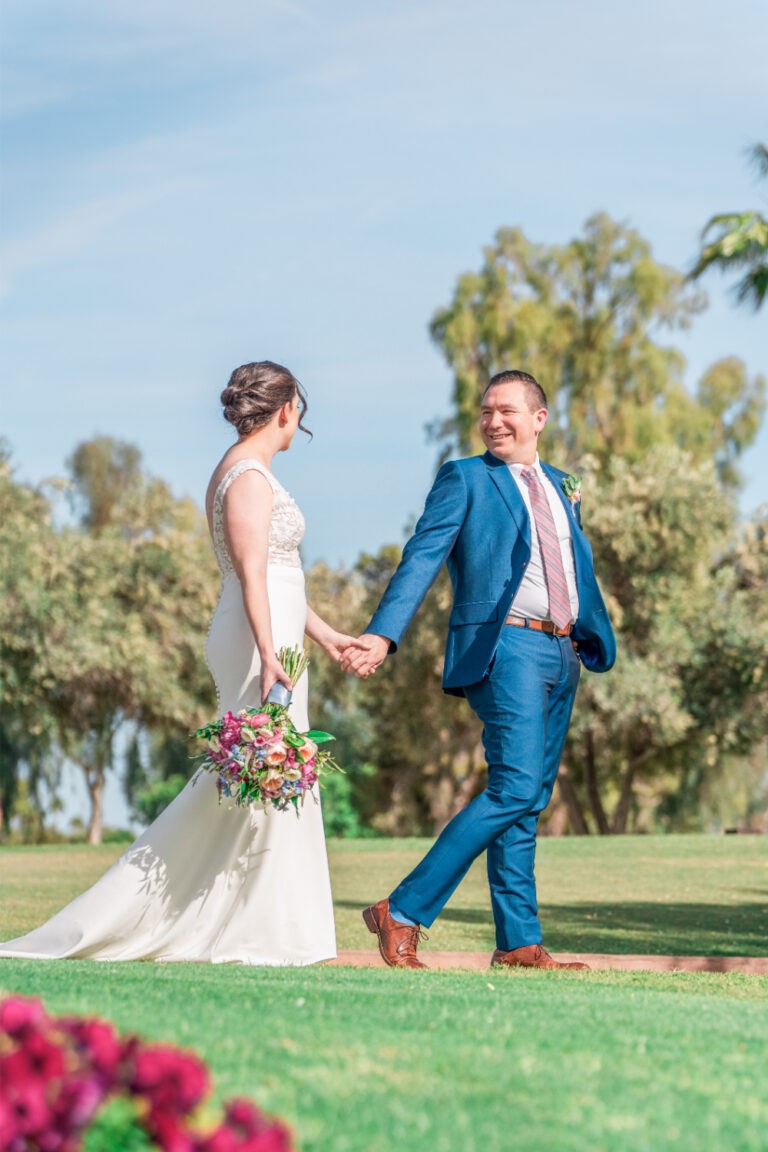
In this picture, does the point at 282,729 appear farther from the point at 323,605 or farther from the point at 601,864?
the point at 323,605

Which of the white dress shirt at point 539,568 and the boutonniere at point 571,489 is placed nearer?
the white dress shirt at point 539,568

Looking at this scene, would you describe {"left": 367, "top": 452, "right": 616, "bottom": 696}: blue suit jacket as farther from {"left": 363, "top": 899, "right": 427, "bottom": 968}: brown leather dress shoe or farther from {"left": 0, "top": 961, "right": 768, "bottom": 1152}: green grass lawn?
{"left": 0, "top": 961, "right": 768, "bottom": 1152}: green grass lawn

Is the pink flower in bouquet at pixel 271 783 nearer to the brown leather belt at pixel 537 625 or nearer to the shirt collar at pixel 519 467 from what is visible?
the brown leather belt at pixel 537 625

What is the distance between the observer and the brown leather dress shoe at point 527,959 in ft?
23.0

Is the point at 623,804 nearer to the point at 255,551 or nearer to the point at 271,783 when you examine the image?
the point at 255,551

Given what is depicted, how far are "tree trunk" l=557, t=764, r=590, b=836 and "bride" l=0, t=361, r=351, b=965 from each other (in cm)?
3126

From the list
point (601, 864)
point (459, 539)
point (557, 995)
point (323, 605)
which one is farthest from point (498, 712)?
point (323, 605)

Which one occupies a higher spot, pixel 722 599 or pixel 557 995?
pixel 722 599

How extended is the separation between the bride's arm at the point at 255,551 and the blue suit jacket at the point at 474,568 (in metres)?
0.49

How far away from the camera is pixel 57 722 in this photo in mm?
36469

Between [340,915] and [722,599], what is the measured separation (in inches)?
989

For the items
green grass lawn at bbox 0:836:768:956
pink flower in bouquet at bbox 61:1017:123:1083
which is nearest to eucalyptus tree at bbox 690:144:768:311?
green grass lawn at bbox 0:836:768:956

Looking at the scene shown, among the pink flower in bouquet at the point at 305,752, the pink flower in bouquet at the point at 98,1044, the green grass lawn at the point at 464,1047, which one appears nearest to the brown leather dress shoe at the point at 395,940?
the green grass lawn at the point at 464,1047

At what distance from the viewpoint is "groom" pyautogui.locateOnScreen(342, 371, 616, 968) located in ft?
22.7
